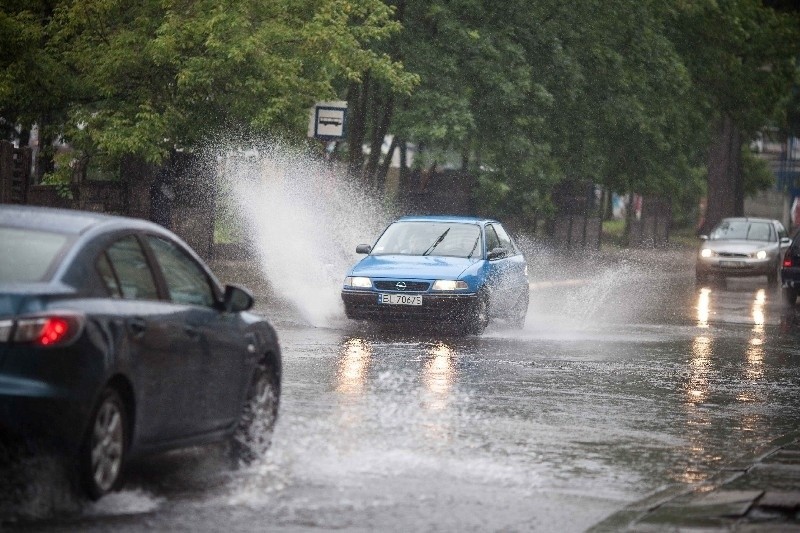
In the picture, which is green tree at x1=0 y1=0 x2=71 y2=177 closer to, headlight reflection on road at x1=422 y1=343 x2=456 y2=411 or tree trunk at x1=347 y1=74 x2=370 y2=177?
tree trunk at x1=347 y1=74 x2=370 y2=177

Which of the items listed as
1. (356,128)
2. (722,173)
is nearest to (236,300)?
(356,128)

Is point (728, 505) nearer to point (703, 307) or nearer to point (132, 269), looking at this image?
point (132, 269)

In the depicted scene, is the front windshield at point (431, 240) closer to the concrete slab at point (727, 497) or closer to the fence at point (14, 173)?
the fence at point (14, 173)

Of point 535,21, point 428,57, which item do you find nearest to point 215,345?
point 428,57

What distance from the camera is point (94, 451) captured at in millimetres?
7895

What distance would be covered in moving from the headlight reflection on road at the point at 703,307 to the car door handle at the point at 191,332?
53.1 feet

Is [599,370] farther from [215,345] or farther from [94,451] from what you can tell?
[94,451]

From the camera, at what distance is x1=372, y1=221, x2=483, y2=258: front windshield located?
71.6ft

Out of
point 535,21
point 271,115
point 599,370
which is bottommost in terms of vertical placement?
point 599,370

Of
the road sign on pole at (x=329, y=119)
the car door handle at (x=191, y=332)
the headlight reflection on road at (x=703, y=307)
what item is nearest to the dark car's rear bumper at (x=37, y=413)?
the car door handle at (x=191, y=332)

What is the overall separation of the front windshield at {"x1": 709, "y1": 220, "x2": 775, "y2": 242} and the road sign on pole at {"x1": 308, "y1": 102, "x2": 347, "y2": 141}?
1476 centimetres

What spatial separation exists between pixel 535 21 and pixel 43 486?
32.8 metres

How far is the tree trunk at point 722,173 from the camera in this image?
62094mm

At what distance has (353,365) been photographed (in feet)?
53.6
